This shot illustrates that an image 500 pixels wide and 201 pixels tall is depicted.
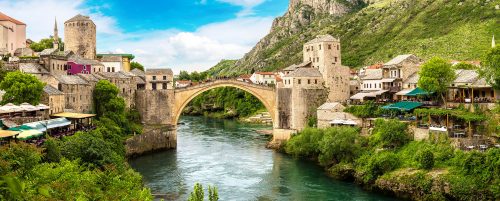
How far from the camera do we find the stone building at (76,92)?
44906 millimetres

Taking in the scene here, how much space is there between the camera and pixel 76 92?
151 ft

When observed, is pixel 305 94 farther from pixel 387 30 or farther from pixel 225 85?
pixel 387 30

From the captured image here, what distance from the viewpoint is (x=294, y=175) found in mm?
39219

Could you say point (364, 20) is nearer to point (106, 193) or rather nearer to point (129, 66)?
point (129, 66)

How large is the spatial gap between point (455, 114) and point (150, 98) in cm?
3265

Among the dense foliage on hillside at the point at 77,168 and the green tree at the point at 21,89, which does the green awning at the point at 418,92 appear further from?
the green tree at the point at 21,89

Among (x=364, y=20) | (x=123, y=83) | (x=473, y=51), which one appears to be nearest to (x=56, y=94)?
(x=123, y=83)

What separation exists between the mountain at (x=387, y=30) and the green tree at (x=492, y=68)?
103ft

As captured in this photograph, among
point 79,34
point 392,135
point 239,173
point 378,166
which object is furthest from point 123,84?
point 378,166

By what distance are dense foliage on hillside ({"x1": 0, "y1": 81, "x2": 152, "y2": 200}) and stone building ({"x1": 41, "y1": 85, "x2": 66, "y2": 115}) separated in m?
3.49

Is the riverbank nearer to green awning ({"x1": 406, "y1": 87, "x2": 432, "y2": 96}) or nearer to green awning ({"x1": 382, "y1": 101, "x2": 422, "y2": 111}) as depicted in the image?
green awning ({"x1": 382, "y1": 101, "x2": 422, "y2": 111})

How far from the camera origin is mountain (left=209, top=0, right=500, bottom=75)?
76938 millimetres

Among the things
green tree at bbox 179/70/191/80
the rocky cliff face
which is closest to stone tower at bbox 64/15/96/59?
green tree at bbox 179/70/191/80

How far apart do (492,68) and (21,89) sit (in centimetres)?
3392
